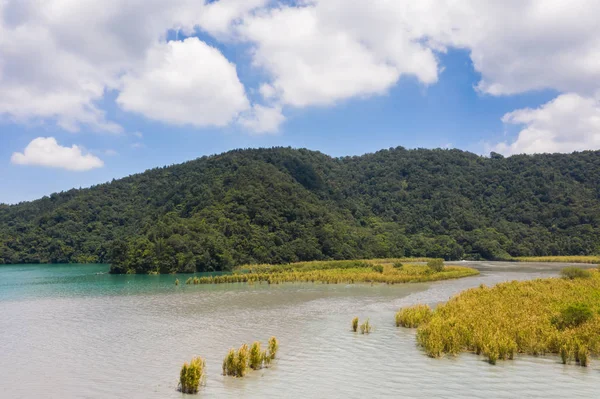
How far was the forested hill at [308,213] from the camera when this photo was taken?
320ft

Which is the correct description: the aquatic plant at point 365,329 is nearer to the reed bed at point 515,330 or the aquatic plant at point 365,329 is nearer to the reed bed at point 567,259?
the reed bed at point 515,330

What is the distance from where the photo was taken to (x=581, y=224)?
122m

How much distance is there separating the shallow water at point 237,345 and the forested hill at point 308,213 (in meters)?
51.1

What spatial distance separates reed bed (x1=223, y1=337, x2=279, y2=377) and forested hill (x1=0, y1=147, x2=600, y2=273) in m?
66.0

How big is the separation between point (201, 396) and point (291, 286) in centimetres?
3863

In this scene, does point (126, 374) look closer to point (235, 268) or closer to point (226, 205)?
point (235, 268)

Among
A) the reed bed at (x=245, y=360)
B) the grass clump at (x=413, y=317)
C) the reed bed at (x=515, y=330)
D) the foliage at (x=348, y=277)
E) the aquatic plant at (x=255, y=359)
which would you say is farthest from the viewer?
the foliage at (x=348, y=277)

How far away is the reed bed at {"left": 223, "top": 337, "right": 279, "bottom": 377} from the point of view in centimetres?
1611

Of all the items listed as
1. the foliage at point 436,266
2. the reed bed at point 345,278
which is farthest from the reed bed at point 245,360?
the foliage at point 436,266

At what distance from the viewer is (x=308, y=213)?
113812 mm

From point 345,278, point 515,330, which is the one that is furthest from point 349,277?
point 515,330

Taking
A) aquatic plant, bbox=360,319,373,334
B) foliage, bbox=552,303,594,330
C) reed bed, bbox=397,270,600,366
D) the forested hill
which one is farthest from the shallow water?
the forested hill

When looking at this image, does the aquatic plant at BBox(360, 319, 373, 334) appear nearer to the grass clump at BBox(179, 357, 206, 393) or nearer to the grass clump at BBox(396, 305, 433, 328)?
the grass clump at BBox(396, 305, 433, 328)

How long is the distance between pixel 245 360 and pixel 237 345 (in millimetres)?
5272
